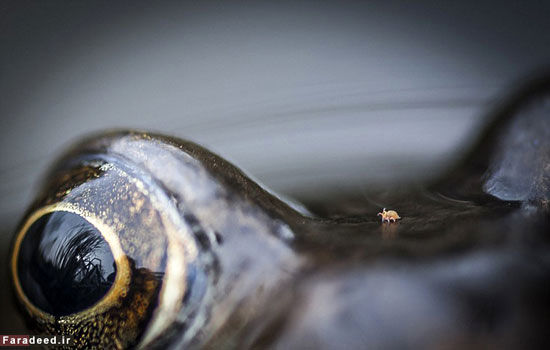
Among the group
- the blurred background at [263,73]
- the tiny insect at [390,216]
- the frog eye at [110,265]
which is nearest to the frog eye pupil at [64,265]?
the frog eye at [110,265]

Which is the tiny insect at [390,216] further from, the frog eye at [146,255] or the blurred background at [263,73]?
the blurred background at [263,73]

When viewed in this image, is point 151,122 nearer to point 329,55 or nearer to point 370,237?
point 329,55

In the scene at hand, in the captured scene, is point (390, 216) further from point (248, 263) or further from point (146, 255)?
point (146, 255)

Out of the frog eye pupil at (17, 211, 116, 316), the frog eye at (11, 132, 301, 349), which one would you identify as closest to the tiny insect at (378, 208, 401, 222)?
the frog eye at (11, 132, 301, 349)

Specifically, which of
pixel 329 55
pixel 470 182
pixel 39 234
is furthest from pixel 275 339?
pixel 329 55

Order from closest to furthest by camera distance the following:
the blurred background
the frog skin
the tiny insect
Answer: the frog skin, the tiny insect, the blurred background

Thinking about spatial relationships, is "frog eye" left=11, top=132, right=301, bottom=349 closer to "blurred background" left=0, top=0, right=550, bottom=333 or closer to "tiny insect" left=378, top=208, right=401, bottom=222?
"tiny insect" left=378, top=208, right=401, bottom=222

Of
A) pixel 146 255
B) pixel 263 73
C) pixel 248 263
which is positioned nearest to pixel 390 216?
pixel 248 263
